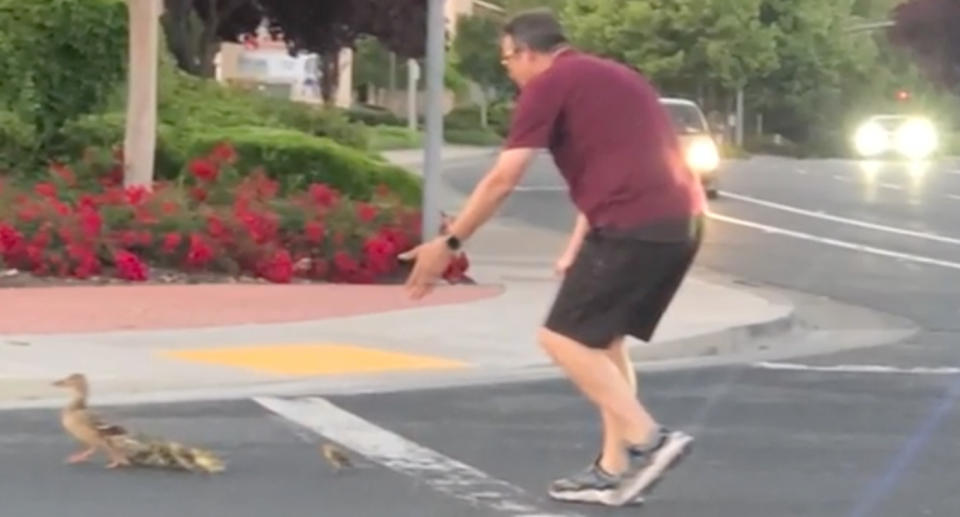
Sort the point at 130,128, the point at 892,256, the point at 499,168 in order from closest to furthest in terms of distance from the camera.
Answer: the point at 499,168, the point at 130,128, the point at 892,256

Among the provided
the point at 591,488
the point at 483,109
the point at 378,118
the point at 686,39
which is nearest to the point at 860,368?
the point at 591,488

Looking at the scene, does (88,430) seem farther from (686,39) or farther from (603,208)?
(686,39)

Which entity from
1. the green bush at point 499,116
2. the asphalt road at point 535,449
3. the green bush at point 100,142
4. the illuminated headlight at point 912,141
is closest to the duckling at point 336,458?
the asphalt road at point 535,449

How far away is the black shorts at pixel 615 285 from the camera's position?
25.6ft

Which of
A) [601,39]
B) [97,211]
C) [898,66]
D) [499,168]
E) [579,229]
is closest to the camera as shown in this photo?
[499,168]

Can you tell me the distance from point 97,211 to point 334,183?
3.75m

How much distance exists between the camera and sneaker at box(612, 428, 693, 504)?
798 cm

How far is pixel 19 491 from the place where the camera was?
8305 mm

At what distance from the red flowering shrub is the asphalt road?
483cm

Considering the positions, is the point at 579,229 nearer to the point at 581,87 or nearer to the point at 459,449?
the point at 581,87

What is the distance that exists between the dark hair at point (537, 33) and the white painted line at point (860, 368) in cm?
565

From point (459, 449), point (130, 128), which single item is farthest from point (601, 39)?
point (459, 449)

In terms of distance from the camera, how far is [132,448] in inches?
345

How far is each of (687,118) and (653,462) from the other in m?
25.4
